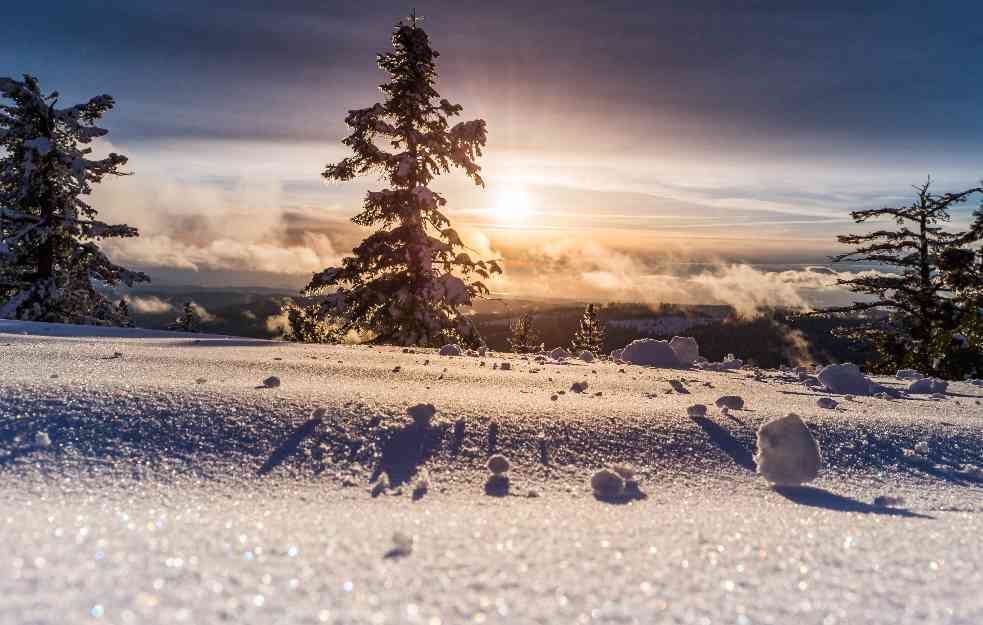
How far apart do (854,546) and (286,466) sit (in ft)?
5.83

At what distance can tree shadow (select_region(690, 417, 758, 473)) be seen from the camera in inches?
100

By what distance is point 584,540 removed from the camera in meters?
1.48

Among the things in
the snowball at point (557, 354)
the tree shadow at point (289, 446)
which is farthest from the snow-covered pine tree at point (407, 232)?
the tree shadow at point (289, 446)

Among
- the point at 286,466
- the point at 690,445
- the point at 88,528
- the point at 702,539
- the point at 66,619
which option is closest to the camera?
the point at 66,619

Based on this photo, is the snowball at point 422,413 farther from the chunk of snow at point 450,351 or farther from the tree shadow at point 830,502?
the chunk of snow at point 450,351

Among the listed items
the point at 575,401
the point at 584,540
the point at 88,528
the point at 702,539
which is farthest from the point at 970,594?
the point at 575,401

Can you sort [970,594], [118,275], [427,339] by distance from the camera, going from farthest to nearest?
[118,275] → [427,339] → [970,594]

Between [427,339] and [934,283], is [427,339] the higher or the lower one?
the lower one

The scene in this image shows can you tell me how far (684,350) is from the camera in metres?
6.57

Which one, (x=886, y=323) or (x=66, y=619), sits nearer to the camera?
(x=66, y=619)

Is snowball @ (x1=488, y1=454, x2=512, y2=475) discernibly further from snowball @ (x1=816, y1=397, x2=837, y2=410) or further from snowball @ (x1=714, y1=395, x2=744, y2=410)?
snowball @ (x1=816, y1=397, x2=837, y2=410)

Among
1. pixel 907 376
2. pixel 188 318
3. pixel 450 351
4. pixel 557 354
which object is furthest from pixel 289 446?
pixel 188 318

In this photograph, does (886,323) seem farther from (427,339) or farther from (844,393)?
(844,393)

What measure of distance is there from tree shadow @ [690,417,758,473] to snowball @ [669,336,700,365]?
3600 mm
